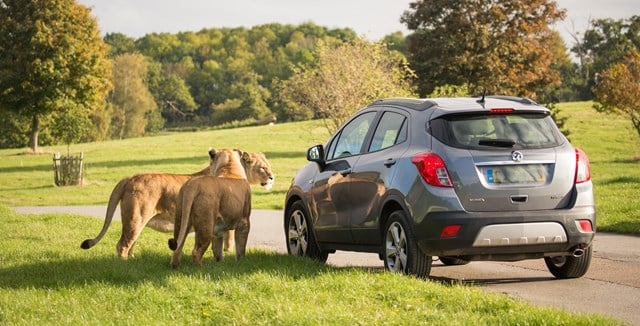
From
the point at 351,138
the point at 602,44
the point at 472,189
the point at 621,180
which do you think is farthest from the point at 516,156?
the point at 602,44

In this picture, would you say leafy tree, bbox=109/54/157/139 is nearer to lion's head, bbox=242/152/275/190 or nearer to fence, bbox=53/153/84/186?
fence, bbox=53/153/84/186

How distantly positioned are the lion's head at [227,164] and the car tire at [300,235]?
2.55 ft

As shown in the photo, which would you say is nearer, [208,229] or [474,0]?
[208,229]

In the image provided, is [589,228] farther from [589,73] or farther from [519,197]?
[589,73]

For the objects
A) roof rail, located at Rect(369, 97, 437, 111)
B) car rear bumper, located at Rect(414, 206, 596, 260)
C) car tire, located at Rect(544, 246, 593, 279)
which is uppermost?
roof rail, located at Rect(369, 97, 437, 111)

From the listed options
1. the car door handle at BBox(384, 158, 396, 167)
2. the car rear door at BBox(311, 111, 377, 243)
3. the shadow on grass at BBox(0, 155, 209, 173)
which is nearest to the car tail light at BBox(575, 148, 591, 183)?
the car door handle at BBox(384, 158, 396, 167)

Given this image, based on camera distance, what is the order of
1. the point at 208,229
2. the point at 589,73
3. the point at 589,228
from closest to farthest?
the point at 589,228 < the point at 208,229 < the point at 589,73

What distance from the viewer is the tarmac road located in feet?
27.0

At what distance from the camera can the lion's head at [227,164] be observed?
37.0 ft

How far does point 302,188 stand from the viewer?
1138cm

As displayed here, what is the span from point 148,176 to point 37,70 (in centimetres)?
4057

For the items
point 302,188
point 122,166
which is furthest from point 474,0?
point 302,188

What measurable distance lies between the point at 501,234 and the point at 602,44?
292 ft

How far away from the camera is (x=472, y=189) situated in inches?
344
